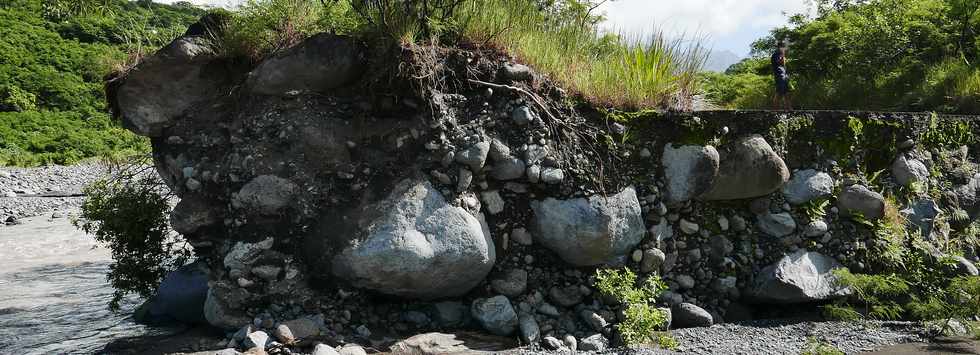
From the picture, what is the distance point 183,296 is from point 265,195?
1.29 m

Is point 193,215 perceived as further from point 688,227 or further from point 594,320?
point 688,227

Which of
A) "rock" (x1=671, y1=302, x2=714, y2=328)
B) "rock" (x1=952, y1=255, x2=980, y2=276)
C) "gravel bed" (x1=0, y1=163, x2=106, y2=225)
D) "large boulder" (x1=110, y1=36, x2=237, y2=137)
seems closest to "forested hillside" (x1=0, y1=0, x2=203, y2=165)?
"gravel bed" (x1=0, y1=163, x2=106, y2=225)

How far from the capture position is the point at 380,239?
4504mm

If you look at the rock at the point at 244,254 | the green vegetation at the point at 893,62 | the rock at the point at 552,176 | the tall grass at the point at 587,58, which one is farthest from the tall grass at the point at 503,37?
the green vegetation at the point at 893,62

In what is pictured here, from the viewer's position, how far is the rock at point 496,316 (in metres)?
4.69

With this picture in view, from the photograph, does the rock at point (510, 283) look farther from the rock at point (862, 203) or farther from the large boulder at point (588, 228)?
the rock at point (862, 203)

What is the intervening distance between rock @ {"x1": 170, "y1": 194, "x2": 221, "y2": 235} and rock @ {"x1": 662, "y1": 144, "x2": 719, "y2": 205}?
3717 millimetres

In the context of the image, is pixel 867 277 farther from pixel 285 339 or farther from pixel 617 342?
pixel 285 339

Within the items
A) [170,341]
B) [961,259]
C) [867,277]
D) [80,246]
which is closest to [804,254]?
[867,277]

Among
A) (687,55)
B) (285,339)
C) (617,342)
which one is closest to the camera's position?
(285,339)

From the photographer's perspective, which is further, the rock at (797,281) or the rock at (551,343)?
the rock at (797,281)

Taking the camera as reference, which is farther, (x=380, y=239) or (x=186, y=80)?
(x=186, y=80)

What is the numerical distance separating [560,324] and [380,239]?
5.12ft

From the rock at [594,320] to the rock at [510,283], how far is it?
1.72ft
